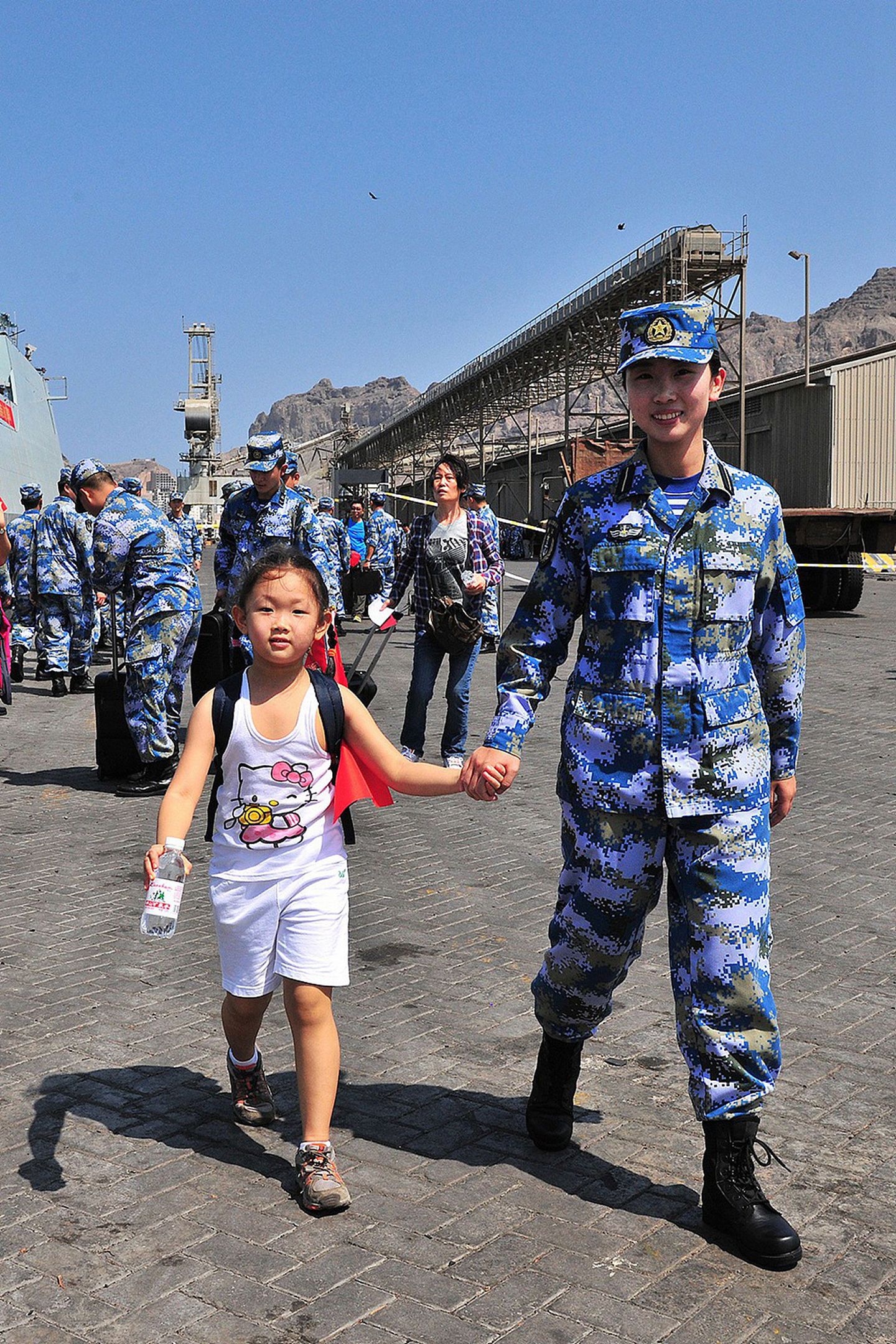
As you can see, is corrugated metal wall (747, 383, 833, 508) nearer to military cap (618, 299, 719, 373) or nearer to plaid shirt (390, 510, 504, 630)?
plaid shirt (390, 510, 504, 630)

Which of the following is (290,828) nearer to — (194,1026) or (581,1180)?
(581,1180)

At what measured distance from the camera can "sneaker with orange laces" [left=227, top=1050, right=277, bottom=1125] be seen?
3.53 meters

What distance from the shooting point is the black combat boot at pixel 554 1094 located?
11.2 feet

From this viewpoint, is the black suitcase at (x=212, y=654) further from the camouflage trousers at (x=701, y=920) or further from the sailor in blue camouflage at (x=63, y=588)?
the sailor in blue camouflage at (x=63, y=588)

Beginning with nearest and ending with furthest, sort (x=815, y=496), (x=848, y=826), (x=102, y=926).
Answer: (x=102, y=926) → (x=848, y=826) → (x=815, y=496)

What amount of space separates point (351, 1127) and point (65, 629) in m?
11.6

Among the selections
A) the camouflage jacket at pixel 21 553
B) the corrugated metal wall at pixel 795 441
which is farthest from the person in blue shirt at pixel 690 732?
the corrugated metal wall at pixel 795 441

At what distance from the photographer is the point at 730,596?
2965 mm

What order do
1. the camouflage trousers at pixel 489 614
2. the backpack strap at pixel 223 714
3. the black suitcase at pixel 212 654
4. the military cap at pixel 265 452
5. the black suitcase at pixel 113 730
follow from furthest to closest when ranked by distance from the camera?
the camouflage trousers at pixel 489 614 → the black suitcase at pixel 113 730 → the black suitcase at pixel 212 654 → the military cap at pixel 265 452 → the backpack strap at pixel 223 714

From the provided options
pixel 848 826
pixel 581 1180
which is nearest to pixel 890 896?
pixel 848 826

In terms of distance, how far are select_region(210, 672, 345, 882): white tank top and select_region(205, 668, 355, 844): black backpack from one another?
2cm

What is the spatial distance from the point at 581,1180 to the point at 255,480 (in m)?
4.77

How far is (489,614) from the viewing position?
8.85 meters

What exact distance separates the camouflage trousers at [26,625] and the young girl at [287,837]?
11698mm
